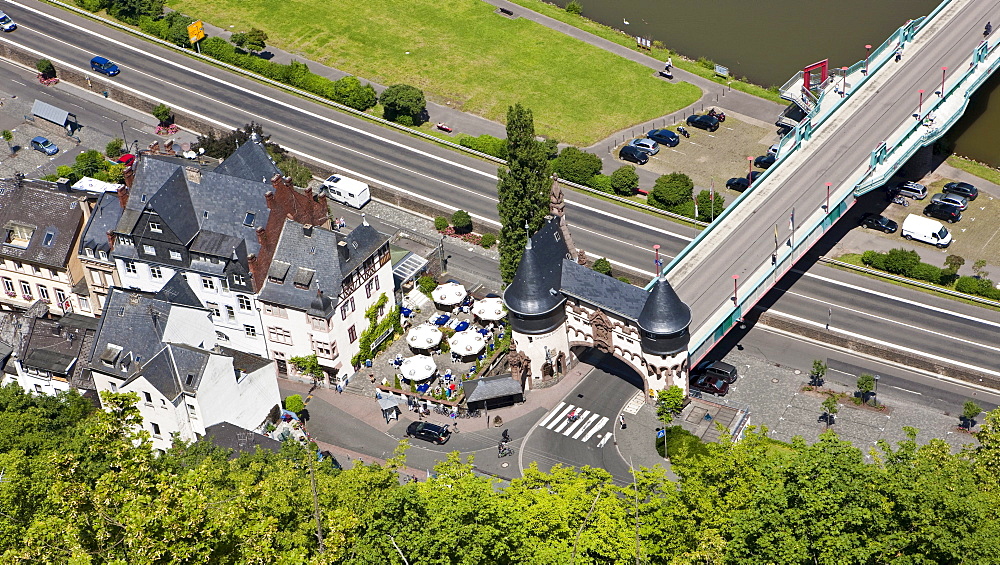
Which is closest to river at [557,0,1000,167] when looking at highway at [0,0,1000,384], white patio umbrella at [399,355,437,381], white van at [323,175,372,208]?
highway at [0,0,1000,384]

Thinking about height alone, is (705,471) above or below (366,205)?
above

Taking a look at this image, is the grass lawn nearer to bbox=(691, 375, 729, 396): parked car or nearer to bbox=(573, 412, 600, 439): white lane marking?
bbox=(691, 375, 729, 396): parked car

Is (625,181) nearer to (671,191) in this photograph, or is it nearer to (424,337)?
(671,191)

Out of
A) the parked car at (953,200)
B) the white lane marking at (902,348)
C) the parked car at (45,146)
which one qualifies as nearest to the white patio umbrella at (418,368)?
the white lane marking at (902,348)

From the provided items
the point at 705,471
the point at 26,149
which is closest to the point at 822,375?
the point at 705,471

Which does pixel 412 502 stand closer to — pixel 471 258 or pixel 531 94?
pixel 471 258

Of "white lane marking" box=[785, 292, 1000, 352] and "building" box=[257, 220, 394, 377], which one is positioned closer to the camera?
"building" box=[257, 220, 394, 377]
